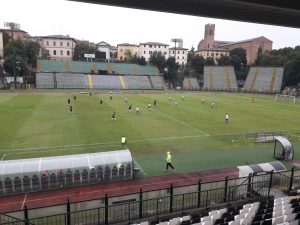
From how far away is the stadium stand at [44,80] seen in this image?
286 feet

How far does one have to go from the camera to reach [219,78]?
105m

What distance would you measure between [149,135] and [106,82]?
70058mm

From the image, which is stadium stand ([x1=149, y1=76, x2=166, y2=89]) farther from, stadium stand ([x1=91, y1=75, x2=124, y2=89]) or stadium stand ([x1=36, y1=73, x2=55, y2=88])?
stadium stand ([x1=36, y1=73, x2=55, y2=88])

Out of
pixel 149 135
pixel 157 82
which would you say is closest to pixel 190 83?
pixel 157 82

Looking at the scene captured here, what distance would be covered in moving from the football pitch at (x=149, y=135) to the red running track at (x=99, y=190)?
1.33 m

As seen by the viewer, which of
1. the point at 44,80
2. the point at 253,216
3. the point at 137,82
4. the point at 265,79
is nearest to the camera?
the point at 253,216

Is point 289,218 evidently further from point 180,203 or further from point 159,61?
point 159,61

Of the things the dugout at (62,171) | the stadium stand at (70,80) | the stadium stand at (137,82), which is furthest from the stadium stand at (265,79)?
the dugout at (62,171)

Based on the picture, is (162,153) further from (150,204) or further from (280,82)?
(280,82)

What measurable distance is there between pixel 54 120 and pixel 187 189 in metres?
24.7

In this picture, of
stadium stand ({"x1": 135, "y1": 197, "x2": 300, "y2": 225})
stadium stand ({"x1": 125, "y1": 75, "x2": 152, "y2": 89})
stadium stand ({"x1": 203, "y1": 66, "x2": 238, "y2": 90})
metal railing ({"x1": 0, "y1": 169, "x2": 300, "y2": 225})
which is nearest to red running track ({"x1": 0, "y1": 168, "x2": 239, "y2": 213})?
metal railing ({"x1": 0, "y1": 169, "x2": 300, "y2": 225})

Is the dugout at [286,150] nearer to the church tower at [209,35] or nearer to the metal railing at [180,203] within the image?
the metal railing at [180,203]

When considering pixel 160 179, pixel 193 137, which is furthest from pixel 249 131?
pixel 160 179

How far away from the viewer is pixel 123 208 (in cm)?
1305
